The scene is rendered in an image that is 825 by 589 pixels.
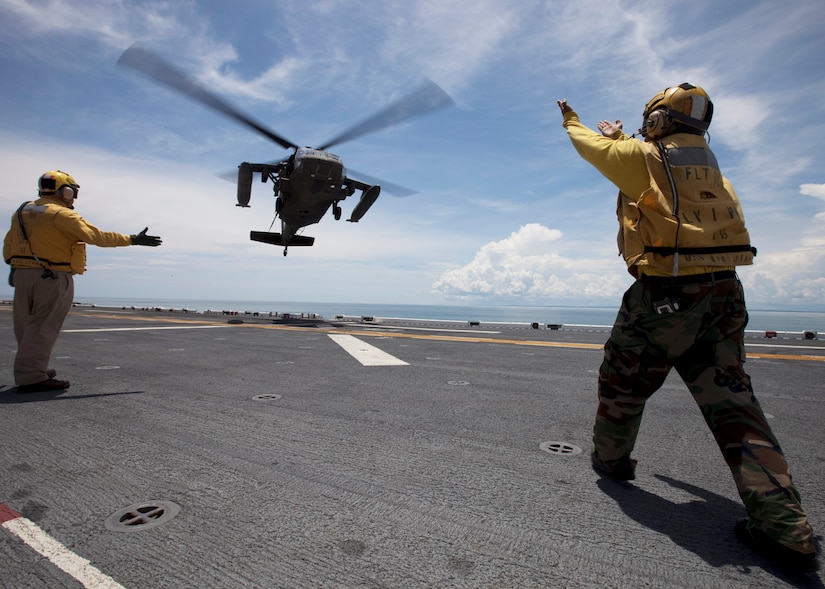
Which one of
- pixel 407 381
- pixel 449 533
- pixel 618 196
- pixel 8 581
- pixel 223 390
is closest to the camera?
pixel 8 581

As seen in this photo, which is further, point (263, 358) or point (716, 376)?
point (263, 358)

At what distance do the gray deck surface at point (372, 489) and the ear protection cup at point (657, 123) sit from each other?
1834mm

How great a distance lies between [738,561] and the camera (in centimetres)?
151

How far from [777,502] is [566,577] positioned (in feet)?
2.94

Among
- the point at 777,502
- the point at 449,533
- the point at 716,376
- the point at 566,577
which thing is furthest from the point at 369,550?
the point at 716,376

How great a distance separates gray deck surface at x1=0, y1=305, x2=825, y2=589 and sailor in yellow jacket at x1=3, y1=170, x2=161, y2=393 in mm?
336

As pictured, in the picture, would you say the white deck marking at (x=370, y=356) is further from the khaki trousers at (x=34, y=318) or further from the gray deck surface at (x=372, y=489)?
the khaki trousers at (x=34, y=318)

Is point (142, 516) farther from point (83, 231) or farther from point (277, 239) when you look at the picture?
point (277, 239)

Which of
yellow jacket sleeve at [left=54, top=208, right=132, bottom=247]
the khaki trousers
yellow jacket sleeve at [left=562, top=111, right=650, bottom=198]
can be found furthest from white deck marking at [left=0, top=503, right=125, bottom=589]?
yellow jacket sleeve at [left=54, top=208, right=132, bottom=247]

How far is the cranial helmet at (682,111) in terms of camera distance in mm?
2088

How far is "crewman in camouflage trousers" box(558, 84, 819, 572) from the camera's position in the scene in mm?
1792

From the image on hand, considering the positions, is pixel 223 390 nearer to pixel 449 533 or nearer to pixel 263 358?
pixel 263 358

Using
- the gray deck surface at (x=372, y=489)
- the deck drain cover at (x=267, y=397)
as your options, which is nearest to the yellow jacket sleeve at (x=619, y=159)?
the gray deck surface at (x=372, y=489)

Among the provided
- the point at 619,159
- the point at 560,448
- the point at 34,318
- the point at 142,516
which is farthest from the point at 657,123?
the point at 34,318
